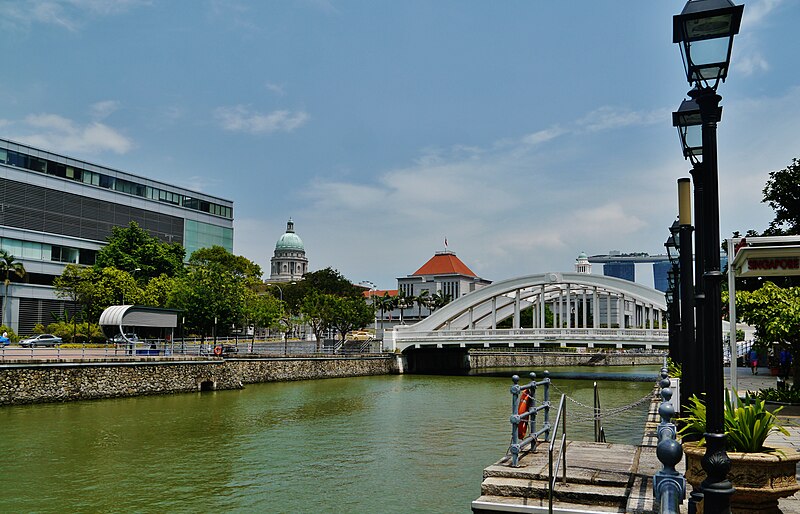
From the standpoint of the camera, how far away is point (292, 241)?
135375 mm

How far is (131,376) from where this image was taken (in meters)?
30.2

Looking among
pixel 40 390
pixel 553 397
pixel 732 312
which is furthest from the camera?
pixel 553 397

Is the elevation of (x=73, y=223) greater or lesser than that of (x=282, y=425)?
greater

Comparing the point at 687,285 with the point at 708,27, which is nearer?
the point at 708,27

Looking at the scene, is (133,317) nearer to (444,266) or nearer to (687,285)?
(687,285)

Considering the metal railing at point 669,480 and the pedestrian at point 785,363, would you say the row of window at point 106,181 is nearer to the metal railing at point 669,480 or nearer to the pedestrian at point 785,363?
the pedestrian at point 785,363

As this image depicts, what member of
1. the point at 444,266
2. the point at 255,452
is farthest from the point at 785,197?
the point at 444,266

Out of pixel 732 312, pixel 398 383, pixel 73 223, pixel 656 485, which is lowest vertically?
pixel 398 383

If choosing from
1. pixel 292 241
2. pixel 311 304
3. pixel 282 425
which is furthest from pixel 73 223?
pixel 292 241

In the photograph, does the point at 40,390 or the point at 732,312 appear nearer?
the point at 732,312

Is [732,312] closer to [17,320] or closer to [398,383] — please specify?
[398,383]

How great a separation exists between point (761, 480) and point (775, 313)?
36.7ft

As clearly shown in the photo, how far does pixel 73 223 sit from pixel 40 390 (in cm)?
3748

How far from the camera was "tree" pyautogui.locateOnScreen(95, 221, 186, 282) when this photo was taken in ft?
185
